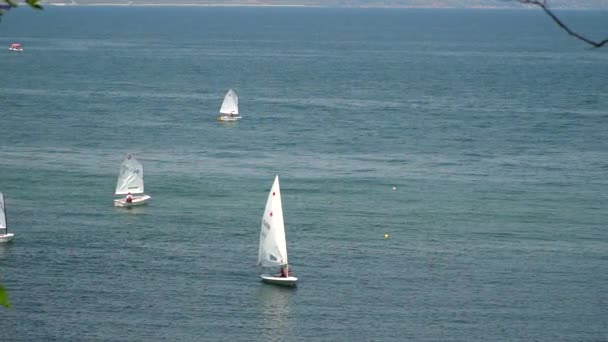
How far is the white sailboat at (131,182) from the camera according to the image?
78.6m

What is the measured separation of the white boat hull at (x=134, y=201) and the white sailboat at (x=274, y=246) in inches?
650

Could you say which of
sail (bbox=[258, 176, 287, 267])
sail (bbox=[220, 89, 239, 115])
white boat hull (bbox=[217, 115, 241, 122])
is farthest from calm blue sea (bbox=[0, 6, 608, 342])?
sail (bbox=[220, 89, 239, 115])

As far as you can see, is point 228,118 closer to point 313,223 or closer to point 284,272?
point 313,223

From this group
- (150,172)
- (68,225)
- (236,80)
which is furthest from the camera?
(236,80)

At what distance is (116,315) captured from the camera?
53406 mm

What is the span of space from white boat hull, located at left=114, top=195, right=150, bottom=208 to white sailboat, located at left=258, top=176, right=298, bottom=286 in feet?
54.2

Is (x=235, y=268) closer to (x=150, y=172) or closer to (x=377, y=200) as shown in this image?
(x=377, y=200)

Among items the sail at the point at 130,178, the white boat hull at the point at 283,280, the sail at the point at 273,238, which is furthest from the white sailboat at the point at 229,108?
the white boat hull at the point at 283,280

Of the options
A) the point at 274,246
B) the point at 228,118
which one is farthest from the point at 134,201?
the point at 228,118

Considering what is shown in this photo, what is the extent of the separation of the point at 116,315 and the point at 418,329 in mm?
14227

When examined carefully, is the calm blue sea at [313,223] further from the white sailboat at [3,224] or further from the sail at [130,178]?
the sail at [130,178]

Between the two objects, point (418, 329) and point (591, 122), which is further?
point (591, 122)

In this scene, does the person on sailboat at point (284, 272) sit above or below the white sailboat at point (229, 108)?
below

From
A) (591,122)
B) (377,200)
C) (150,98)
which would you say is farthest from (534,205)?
(150,98)
